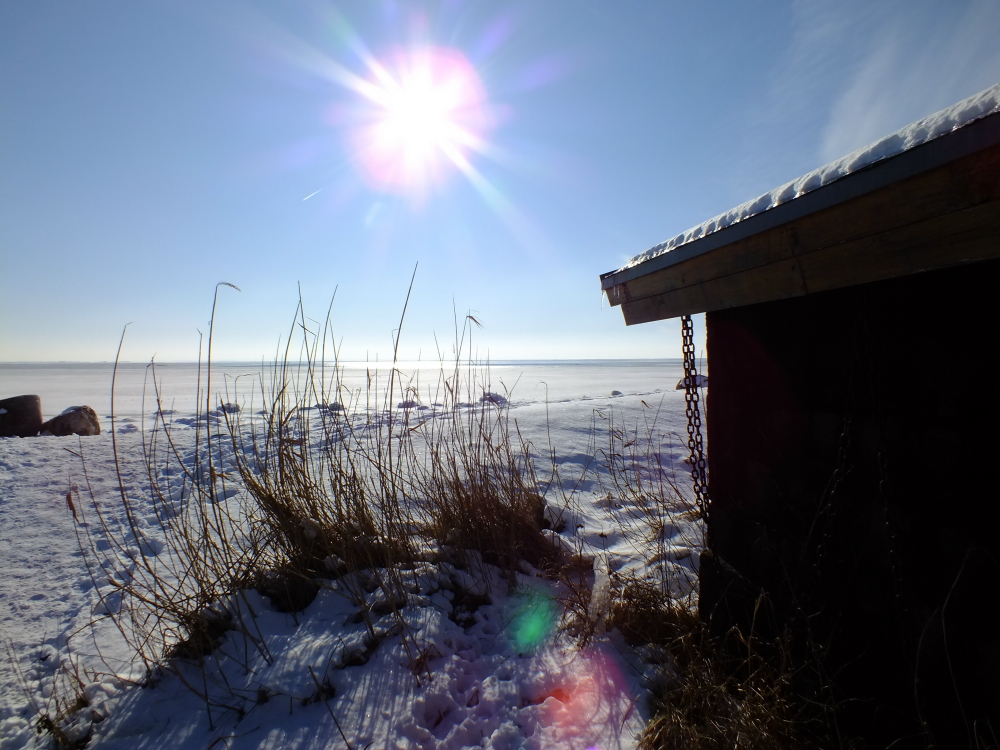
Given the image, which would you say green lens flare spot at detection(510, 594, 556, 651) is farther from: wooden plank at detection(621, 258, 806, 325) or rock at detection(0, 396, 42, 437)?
rock at detection(0, 396, 42, 437)

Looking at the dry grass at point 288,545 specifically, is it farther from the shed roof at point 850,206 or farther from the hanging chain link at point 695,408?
the shed roof at point 850,206

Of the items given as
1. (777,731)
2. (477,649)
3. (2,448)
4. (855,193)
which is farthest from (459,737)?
(2,448)

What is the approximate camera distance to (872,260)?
1208 millimetres

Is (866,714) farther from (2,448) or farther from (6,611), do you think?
(2,448)

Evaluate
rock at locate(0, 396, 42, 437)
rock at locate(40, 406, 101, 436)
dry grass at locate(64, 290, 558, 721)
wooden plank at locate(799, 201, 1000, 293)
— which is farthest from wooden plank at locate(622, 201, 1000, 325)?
rock at locate(0, 396, 42, 437)

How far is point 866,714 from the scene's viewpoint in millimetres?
1484

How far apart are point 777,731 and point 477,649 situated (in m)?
1.18

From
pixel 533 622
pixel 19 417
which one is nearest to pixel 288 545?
pixel 533 622

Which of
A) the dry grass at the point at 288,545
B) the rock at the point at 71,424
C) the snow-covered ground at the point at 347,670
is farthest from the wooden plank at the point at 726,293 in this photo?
the rock at the point at 71,424

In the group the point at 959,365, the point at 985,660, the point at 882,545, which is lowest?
the point at 985,660

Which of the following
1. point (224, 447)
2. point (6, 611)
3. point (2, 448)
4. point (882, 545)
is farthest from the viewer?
point (224, 447)

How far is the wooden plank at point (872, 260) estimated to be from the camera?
996 millimetres

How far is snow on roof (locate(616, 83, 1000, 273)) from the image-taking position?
96cm

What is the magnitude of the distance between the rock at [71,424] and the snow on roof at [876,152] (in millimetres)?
8695
